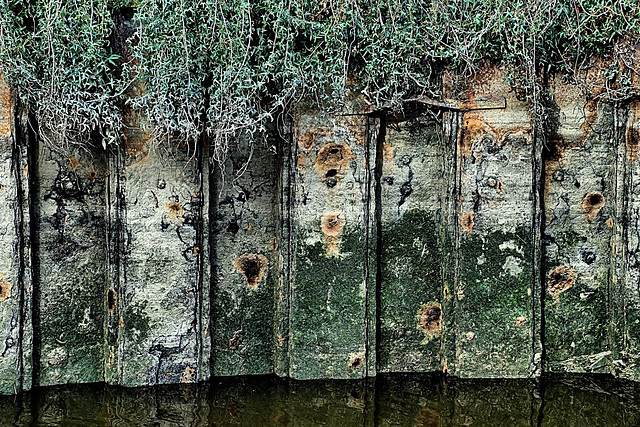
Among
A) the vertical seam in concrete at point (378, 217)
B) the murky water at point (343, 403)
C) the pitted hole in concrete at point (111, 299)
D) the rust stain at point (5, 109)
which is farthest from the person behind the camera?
the vertical seam in concrete at point (378, 217)

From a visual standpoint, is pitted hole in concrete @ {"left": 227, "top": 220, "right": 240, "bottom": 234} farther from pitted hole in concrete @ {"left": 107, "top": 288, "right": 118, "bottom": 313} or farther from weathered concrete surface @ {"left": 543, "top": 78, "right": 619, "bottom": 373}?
weathered concrete surface @ {"left": 543, "top": 78, "right": 619, "bottom": 373}

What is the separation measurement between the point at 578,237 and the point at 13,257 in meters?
3.38

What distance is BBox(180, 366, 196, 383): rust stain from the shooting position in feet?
14.3

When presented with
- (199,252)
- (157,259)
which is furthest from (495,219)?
(157,259)

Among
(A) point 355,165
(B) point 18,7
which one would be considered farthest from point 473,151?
(B) point 18,7

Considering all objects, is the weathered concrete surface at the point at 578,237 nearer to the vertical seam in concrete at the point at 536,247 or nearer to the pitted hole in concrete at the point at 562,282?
the pitted hole in concrete at the point at 562,282

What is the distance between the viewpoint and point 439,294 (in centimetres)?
455

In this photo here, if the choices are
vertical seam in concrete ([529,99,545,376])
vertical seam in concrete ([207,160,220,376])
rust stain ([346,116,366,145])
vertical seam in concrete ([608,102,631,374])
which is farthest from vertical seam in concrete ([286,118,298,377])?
vertical seam in concrete ([608,102,631,374])

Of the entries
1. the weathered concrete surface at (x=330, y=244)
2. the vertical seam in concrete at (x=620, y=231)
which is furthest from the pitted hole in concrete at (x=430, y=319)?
the vertical seam in concrete at (x=620, y=231)

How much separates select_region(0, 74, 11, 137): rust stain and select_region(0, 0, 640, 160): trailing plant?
0.08 meters

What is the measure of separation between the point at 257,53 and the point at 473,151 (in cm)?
140

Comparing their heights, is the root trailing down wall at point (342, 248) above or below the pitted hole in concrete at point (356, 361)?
above

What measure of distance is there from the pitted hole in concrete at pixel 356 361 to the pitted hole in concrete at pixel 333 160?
109 centimetres

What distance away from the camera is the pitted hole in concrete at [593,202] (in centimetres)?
451
